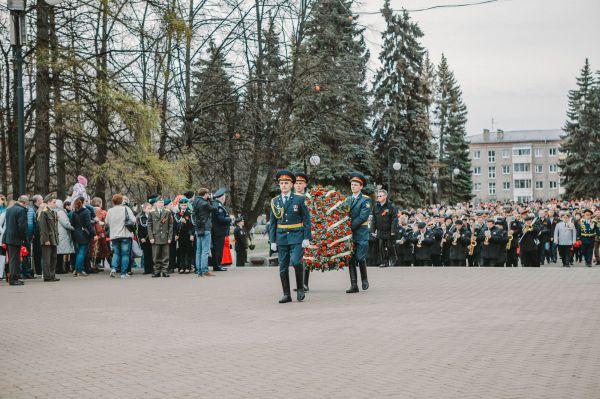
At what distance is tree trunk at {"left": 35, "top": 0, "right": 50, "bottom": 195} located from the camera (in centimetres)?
1989

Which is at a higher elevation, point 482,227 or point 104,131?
point 104,131

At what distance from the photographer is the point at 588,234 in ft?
80.4

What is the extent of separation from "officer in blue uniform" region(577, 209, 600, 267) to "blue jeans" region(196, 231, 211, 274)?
43.7 ft

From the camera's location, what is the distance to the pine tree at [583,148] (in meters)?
75.1

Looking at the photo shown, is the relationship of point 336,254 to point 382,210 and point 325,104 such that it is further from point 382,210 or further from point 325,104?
point 325,104

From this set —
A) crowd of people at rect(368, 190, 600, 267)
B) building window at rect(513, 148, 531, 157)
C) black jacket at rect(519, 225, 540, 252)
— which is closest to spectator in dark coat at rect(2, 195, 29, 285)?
crowd of people at rect(368, 190, 600, 267)

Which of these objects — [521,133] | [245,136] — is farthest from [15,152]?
[521,133]

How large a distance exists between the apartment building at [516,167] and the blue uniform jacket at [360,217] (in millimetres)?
127353

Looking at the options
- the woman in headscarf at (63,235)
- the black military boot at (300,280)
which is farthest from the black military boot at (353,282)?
the woman in headscarf at (63,235)

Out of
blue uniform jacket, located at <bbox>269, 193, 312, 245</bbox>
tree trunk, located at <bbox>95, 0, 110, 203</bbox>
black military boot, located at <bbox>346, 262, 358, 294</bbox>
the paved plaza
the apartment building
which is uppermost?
the apartment building

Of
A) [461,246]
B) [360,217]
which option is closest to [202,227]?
[360,217]

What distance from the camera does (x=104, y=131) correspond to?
2134 centimetres

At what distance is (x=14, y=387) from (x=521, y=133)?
148322 mm

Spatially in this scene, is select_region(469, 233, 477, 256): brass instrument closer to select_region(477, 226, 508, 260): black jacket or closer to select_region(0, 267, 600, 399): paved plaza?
select_region(477, 226, 508, 260): black jacket
